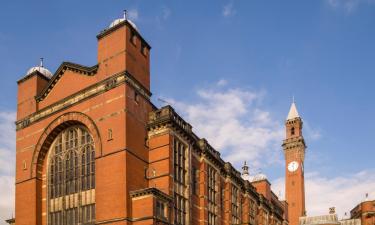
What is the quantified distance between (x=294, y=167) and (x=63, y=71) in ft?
222

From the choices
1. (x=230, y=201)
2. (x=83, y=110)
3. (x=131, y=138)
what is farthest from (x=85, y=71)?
(x=230, y=201)

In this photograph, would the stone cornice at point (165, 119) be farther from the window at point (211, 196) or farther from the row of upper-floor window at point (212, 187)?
the window at point (211, 196)

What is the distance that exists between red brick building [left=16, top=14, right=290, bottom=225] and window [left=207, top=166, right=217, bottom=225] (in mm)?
403

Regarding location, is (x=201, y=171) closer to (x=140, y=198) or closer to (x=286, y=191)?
(x=140, y=198)

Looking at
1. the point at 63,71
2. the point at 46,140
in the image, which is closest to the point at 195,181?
the point at 46,140

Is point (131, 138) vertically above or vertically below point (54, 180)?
above

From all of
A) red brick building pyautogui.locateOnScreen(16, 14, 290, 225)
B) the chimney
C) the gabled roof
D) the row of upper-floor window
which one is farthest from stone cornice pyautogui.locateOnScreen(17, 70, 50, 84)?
the row of upper-floor window

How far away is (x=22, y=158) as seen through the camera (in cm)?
4666

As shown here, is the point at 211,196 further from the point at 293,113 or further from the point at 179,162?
the point at 293,113

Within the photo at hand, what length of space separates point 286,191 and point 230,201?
50.3 meters

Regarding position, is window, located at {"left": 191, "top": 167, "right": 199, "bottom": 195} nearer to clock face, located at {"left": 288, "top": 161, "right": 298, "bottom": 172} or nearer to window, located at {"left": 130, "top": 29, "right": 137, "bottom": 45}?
window, located at {"left": 130, "top": 29, "right": 137, "bottom": 45}

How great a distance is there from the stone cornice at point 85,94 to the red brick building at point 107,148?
87 mm

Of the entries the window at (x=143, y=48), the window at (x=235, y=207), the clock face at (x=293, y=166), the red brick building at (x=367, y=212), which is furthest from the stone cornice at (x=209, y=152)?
the clock face at (x=293, y=166)

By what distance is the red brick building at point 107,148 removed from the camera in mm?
38938
